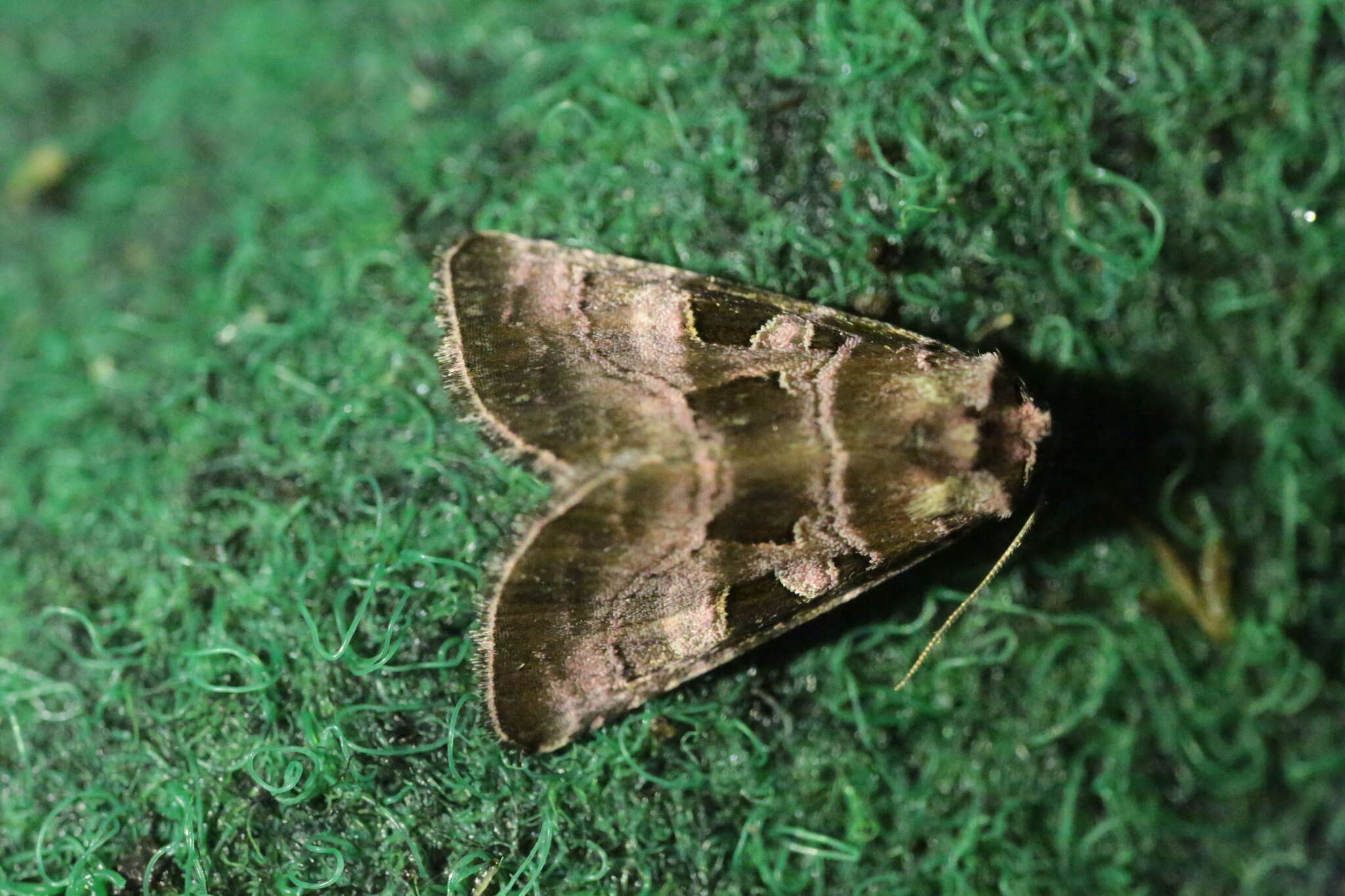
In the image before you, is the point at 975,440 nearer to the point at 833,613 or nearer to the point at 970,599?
the point at 970,599

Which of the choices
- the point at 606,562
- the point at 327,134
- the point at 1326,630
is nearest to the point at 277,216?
the point at 327,134

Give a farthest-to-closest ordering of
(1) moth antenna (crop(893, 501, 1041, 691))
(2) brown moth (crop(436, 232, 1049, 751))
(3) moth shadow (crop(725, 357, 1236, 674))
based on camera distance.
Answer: (3) moth shadow (crop(725, 357, 1236, 674))
(1) moth antenna (crop(893, 501, 1041, 691))
(2) brown moth (crop(436, 232, 1049, 751))

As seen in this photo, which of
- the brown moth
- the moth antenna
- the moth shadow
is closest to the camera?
the brown moth

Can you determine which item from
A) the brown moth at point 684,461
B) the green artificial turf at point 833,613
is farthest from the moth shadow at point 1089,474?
the brown moth at point 684,461

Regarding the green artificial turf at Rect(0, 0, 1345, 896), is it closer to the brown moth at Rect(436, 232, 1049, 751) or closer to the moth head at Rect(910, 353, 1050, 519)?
the brown moth at Rect(436, 232, 1049, 751)

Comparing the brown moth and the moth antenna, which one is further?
the moth antenna

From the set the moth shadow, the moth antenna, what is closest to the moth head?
the moth antenna

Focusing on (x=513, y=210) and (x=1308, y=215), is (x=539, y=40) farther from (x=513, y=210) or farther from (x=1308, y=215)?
(x=1308, y=215)

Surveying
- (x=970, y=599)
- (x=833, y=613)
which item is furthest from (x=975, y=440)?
(x=833, y=613)
